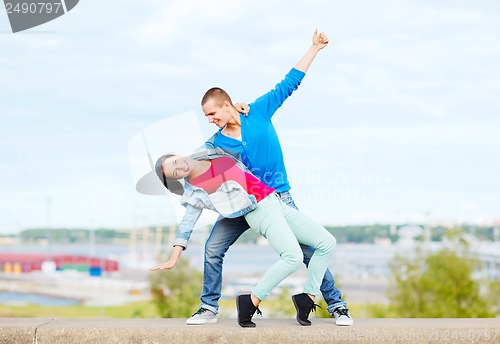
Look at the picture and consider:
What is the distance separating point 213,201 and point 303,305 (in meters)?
0.92

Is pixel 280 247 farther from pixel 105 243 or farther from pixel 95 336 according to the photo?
pixel 105 243

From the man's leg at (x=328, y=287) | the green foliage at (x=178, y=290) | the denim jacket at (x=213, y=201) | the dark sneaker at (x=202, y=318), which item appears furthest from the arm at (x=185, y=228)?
the green foliage at (x=178, y=290)

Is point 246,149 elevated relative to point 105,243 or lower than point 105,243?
elevated

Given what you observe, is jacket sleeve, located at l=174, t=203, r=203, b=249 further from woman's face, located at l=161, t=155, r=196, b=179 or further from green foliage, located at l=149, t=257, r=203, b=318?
green foliage, located at l=149, t=257, r=203, b=318

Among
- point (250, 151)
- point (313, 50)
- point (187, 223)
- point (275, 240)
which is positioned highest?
point (313, 50)

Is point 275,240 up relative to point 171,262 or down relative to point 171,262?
up

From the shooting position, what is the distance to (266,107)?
16.1 ft

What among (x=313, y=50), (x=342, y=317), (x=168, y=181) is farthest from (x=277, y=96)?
(x=342, y=317)

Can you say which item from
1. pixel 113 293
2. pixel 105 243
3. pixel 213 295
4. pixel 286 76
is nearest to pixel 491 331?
pixel 213 295

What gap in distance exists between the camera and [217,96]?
476 cm

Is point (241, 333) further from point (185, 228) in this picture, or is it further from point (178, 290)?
point (178, 290)

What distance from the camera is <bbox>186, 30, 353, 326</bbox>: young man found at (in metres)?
4.77

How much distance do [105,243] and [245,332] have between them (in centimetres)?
10923

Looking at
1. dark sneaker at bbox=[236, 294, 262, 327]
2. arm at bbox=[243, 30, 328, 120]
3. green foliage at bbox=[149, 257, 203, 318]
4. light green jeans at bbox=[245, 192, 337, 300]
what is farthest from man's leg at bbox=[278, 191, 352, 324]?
green foliage at bbox=[149, 257, 203, 318]
